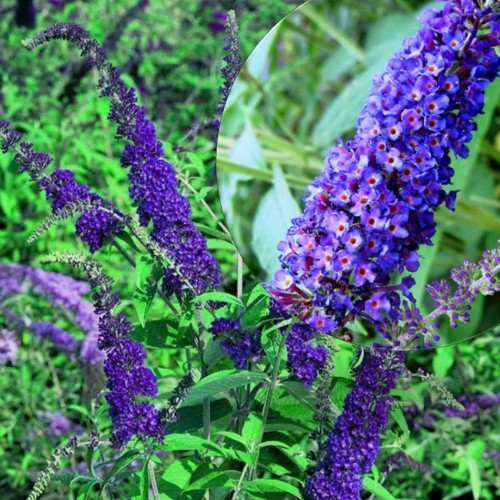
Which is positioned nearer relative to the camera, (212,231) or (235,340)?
(235,340)

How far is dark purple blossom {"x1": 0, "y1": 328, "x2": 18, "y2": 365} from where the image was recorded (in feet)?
7.95

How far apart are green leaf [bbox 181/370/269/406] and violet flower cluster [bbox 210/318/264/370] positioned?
0.04 metres

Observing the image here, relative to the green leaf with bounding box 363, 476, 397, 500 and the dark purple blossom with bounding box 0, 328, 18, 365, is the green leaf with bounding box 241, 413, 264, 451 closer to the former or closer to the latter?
the green leaf with bounding box 363, 476, 397, 500

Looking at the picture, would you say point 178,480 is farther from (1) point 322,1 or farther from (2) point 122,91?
(1) point 322,1

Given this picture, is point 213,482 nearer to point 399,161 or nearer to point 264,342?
point 264,342

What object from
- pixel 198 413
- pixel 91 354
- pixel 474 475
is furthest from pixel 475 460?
pixel 91 354

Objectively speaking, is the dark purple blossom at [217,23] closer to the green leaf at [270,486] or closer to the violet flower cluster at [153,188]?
the violet flower cluster at [153,188]

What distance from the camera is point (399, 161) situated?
128 centimetres

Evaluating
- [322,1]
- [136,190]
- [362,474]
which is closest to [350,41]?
[322,1]

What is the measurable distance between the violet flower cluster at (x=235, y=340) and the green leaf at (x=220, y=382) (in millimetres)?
38

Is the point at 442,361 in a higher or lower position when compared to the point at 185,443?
lower

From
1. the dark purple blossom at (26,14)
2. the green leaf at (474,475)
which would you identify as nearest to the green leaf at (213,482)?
the green leaf at (474,475)

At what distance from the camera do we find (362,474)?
4.73ft

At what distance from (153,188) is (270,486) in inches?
17.8
